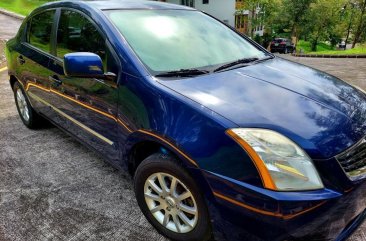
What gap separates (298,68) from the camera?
10.1ft

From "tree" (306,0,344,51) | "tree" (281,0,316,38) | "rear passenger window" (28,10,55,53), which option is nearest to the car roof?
"rear passenger window" (28,10,55,53)

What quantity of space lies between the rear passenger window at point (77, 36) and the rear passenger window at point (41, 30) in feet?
0.93

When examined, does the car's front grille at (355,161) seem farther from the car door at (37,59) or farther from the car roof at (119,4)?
the car door at (37,59)

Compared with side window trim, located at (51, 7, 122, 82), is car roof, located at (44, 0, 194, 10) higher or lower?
higher

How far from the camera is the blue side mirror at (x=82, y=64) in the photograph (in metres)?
2.57

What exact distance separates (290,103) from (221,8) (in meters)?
39.3

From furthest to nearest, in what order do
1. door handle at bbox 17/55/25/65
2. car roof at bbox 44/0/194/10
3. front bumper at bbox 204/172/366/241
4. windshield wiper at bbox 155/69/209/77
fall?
door handle at bbox 17/55/25/65, car roof at bbox 44/0/194/10, windshield wiper at bbox 155/69/209/77, front bumper at bbox 204/172/366/241

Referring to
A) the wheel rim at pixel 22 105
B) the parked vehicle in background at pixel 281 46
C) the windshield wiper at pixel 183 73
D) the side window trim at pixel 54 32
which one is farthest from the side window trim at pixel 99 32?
the parked vehicle in background at pixel 281 46

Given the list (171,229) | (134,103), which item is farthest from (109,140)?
(171,229)

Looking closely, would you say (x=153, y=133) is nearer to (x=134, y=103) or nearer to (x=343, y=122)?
(x=134, y=103)

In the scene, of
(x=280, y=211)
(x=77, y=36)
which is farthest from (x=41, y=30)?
(x=280, y=211)

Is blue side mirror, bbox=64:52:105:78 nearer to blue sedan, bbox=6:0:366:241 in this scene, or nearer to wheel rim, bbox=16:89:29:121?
blue sedan, bbox=6:0:366:241

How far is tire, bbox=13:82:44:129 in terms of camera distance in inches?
174

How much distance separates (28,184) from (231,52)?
2231 millimetres
